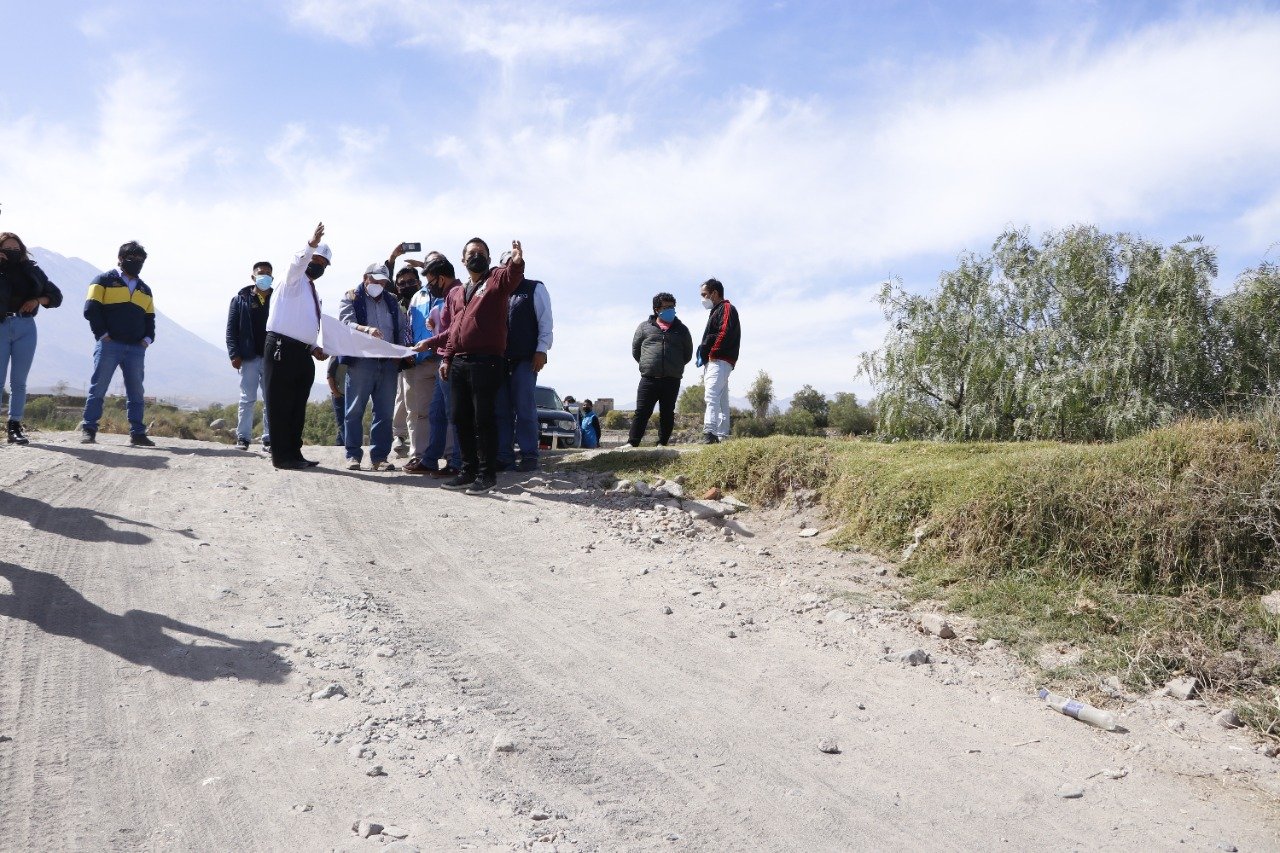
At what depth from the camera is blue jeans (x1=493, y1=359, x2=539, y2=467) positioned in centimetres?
932

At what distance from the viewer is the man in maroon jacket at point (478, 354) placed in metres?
8.07

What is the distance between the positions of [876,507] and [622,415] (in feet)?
93.0

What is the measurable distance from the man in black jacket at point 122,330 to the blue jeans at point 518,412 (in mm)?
4549

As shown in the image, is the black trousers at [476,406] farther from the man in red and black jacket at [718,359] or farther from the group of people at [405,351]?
the man in red and black jacket at [718,359]

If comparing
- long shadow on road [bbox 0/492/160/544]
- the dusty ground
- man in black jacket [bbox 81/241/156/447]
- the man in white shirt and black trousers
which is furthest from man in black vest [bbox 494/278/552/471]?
man in black jacket [bbox 81/241/156/447]

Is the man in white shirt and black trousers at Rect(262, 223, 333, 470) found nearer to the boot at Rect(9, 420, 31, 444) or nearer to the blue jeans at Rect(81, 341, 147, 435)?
the blue jeans at Rect(81, 341, 147, 435)

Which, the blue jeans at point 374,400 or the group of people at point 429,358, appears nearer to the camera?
the group of people at point 429,358

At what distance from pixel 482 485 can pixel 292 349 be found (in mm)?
2683

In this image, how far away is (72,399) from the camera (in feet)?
104

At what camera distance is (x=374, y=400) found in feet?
32.1

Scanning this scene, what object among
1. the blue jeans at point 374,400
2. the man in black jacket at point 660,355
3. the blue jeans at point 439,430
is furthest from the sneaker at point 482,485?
the man in black jacket at point 660,355

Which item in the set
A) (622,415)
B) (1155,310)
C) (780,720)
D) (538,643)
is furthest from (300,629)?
(622,415)

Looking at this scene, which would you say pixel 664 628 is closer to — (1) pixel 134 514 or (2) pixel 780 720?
(2) pixel 780 720

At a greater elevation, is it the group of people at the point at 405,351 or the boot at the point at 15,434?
the group of people at the point at 405,351
